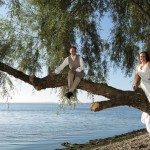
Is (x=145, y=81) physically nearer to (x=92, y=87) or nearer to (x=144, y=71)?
(x=144, y=71)

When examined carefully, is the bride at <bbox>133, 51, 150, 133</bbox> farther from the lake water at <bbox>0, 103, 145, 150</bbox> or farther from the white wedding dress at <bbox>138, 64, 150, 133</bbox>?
the lake water at <bbox>0, 103, 145, 150</bbox>

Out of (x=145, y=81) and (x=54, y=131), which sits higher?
(x=145, y=81)

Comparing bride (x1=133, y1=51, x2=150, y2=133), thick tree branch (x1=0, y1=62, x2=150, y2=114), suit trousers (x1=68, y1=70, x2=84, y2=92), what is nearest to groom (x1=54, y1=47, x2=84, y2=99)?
suit trousers (x1=68, y1=70, x2=84, y2=92)

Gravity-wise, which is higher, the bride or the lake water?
the bride

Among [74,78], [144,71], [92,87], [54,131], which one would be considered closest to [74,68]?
[74,78]

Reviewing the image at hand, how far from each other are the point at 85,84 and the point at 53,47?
45.9 inches

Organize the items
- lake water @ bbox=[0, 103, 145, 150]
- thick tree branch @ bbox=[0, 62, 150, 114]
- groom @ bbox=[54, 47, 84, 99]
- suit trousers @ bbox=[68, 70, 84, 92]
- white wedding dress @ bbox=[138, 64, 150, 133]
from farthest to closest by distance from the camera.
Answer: lake water @ bbox=[0, 103, 145, 150] → thick tree branch @ bbox=[0, 62, 150, 114] → white wedding dress @ bbox=[138, 64, 150, 133] → suit trousers @ bbox=[68, 70, 84, 92] → groom @ bbox=[54, 47, 84, 99]

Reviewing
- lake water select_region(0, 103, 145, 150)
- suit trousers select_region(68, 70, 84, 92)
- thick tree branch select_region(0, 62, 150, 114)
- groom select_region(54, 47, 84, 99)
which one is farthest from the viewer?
lake water select_region(0, 103, 145, 150)

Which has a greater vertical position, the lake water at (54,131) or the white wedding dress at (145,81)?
the white wedding dress at (145,81)

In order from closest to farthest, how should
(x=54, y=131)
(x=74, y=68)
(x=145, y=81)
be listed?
(x=74, y=68) < (x=145, y=81) < (x=54, y=131)

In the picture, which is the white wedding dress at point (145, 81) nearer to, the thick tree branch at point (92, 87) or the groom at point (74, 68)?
the thick tree branch at point (92, 87)

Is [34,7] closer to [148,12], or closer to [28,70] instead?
[28,70]

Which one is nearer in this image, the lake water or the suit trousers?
the suit trousers

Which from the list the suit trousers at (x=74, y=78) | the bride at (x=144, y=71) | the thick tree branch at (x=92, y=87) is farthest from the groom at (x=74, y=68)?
the bride at (x=144, y=71)
